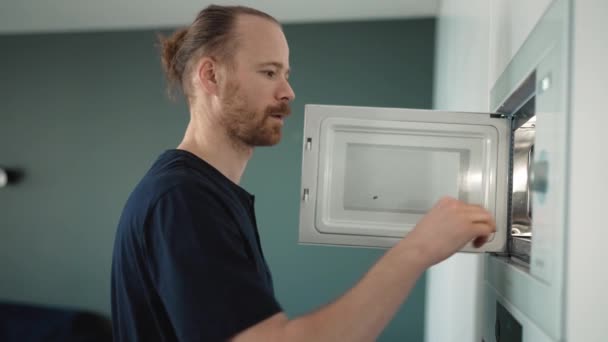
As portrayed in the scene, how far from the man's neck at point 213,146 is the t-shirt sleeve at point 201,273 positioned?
0.88 ft

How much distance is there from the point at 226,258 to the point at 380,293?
0.21 m

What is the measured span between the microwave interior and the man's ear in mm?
542

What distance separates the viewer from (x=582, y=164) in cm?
52

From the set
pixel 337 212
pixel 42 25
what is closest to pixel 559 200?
pixel 337 212

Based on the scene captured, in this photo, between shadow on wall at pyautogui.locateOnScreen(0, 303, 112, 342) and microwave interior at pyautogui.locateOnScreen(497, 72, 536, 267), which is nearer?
microwave interior at pyautogui.locateOnScreen(497, 72, 536, 267)

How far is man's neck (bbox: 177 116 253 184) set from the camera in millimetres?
1037

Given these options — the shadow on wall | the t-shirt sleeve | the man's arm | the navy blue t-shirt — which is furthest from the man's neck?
the shadow on wall

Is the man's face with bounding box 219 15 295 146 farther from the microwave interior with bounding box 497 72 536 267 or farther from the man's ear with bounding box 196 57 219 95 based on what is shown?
the microwave interior with bounding box 497 72 536 267

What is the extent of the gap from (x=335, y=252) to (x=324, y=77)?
1054 millimetres

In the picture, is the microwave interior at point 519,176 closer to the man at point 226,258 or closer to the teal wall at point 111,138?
the man at point 226,258

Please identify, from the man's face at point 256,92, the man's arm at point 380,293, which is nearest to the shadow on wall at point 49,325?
the man's face at point 256,92

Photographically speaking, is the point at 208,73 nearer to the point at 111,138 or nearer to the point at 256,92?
the point at 256,92

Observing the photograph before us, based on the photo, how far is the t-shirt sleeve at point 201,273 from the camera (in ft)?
2.31

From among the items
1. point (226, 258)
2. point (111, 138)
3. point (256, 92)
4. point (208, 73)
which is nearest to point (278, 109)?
point (256, 92)
